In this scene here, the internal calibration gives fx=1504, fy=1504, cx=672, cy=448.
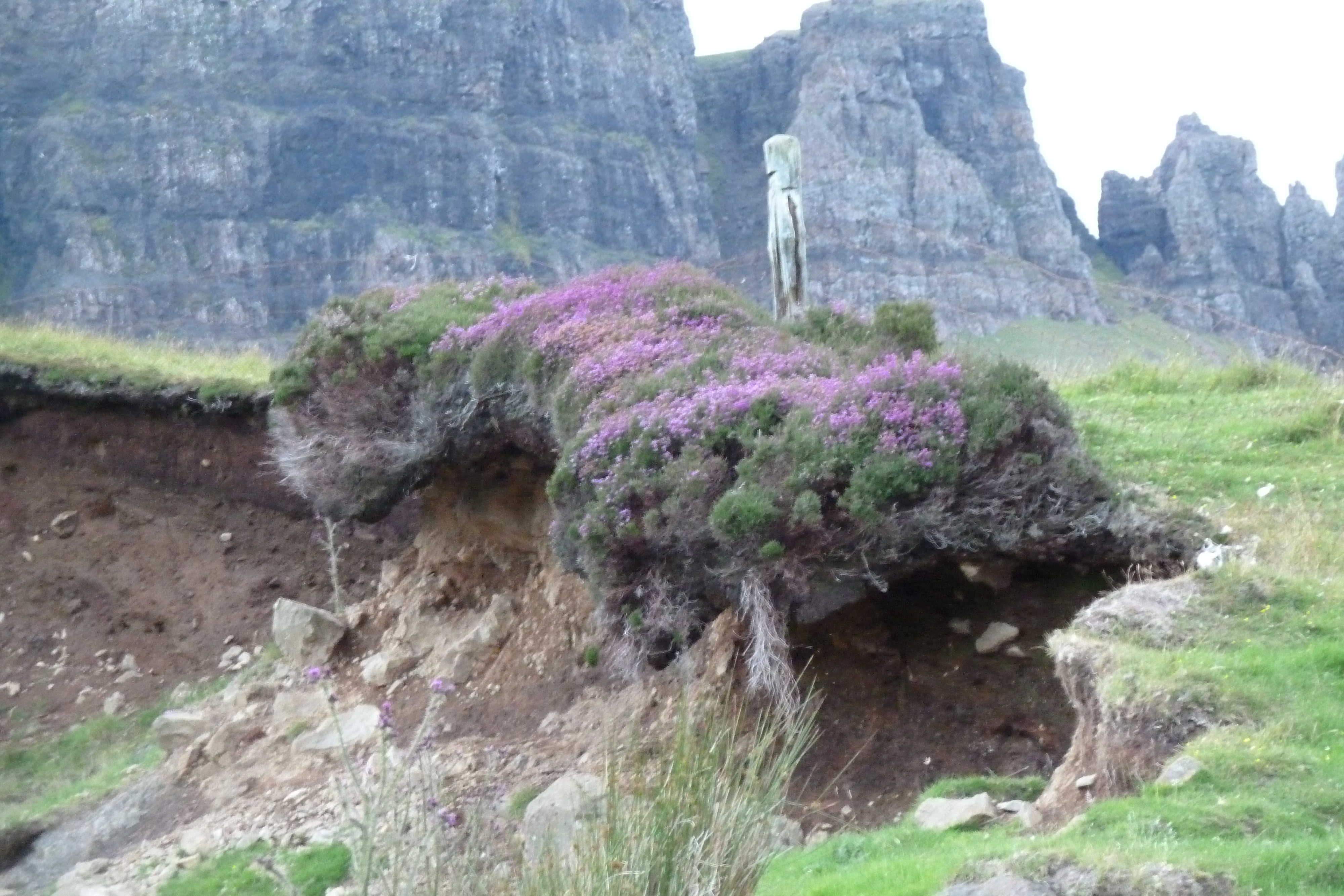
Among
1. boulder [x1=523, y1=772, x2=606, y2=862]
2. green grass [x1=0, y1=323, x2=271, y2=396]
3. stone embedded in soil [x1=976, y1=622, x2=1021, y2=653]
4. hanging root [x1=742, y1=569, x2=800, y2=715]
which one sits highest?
green grass [x1=0, y1=323, x2=271, y2=396]

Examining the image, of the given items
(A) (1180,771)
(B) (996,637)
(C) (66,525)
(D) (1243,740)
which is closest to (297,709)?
(C) (66,525)

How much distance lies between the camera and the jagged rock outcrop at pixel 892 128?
89875 mm

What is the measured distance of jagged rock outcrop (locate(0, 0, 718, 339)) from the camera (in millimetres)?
72438

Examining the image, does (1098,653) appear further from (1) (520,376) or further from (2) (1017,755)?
(1) (520,376)

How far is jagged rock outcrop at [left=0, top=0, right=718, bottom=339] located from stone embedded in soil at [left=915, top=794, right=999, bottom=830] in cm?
5734

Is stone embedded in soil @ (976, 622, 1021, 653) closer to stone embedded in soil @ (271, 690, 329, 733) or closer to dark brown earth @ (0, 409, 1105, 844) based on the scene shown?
dark brown earth @ (0, 409, 1105, 844)

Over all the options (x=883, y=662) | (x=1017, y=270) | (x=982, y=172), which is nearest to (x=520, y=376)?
(x=883, y=662)

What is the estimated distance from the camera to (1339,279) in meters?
71.2

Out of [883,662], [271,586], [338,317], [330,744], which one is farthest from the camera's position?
[271,586]

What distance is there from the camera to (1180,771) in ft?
22.2

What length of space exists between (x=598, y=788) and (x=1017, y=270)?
155 ft

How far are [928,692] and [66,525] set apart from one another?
12939 mm

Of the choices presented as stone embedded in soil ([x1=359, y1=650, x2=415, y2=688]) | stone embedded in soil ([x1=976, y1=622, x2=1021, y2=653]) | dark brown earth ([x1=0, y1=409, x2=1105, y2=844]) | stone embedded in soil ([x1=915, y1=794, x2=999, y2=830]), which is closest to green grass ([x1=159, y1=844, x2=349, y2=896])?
dark brown earth ([x1=0, y1=409, x2=1105, y2=844])

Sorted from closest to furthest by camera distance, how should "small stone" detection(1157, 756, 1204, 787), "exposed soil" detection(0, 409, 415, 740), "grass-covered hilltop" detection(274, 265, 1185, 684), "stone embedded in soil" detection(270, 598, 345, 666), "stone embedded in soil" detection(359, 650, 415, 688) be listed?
"small stone" detection(1157, 756, 1204, 787)
"grass-covered hilltop" detection(274, 265, 1185, 684)
"stone embedded in soil" detection(359, 650, 415, 688)
"stone embedded in soil" detection(270, 598, 345, 666)
"exposed soil" detection(0, 409, 415, 740)
